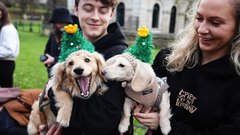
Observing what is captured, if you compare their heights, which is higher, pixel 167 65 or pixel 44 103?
pixel 167 65

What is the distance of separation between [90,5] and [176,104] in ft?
3.73

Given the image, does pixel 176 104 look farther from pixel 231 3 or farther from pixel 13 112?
pixel 13 112

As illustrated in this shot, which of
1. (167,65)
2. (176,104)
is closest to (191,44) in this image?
(167,65)

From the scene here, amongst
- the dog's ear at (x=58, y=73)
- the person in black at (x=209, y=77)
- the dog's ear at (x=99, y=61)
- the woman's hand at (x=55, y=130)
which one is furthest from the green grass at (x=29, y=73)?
the person in black at (x=209, y=77)

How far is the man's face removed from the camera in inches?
115

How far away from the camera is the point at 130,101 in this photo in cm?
270

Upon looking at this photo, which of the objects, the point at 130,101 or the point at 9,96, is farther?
the point at 9,96

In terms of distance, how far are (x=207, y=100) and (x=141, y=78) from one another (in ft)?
1.72

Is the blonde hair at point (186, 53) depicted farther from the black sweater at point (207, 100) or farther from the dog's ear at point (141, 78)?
the dog's ear at point (141, 78)

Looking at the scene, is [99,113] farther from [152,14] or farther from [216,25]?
[152,14]

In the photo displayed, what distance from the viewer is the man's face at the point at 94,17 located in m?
2.91

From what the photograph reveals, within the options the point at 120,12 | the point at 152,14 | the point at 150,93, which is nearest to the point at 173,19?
the point at 152,14

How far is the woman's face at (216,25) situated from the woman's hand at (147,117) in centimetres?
68

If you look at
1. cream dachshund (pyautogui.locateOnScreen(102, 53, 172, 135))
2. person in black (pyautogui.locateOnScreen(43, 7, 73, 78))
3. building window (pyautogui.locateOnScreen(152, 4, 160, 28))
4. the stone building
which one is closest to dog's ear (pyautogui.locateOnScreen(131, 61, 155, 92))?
cream dachshund (pyautogui.locateOnScreen(102, 53, 172, 135))
